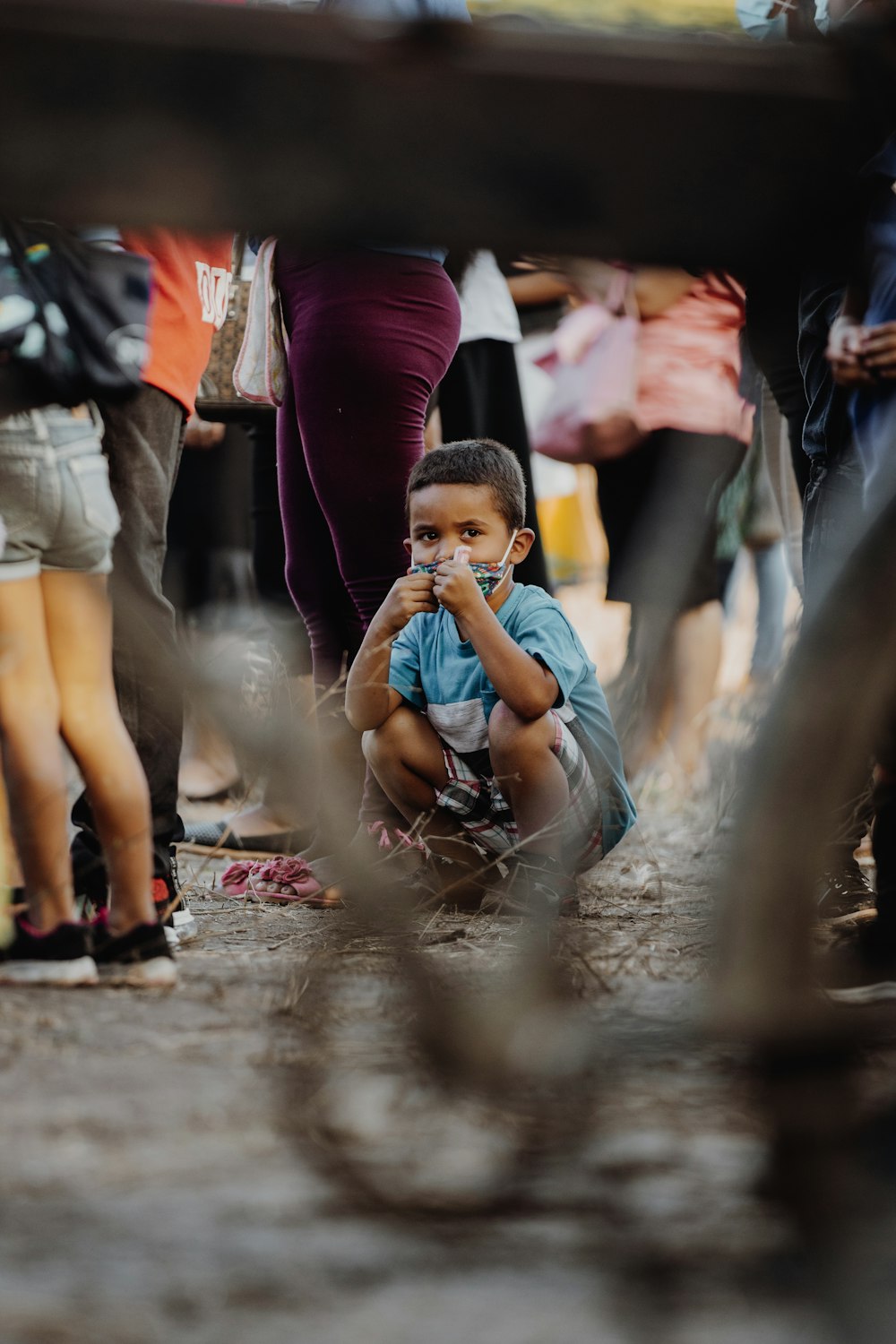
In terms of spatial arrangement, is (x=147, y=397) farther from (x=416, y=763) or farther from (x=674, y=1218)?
(x=674, y=1218)

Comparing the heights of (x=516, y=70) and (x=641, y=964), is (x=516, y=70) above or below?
above

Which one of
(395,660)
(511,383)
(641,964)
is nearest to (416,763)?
(395,660)

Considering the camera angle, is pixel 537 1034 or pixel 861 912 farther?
pixel 861 912

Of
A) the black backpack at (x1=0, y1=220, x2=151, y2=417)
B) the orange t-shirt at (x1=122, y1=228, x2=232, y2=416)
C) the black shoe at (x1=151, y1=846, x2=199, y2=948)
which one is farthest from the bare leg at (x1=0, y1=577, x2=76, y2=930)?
the orange t-shirt at (x1=122, y1=228, x2=232, y2=416)

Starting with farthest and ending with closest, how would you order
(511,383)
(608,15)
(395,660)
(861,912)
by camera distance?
(511,383)
(395,660)
(861,912)
(608,15)

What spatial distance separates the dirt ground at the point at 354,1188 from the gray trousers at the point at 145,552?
0.43m

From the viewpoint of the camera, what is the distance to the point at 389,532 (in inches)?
87.7

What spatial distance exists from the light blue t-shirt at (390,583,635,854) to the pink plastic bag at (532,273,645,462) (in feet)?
2.44

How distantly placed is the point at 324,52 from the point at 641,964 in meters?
1.35

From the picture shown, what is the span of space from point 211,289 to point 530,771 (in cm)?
84

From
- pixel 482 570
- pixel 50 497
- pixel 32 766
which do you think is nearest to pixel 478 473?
pixel 482 570

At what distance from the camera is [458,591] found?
78.3 inches

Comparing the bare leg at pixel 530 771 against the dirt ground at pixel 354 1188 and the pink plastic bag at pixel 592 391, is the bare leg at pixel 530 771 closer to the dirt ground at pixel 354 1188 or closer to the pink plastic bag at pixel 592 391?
the dirt ground at pixel 354 1188

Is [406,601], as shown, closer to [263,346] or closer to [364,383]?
[364,383]
